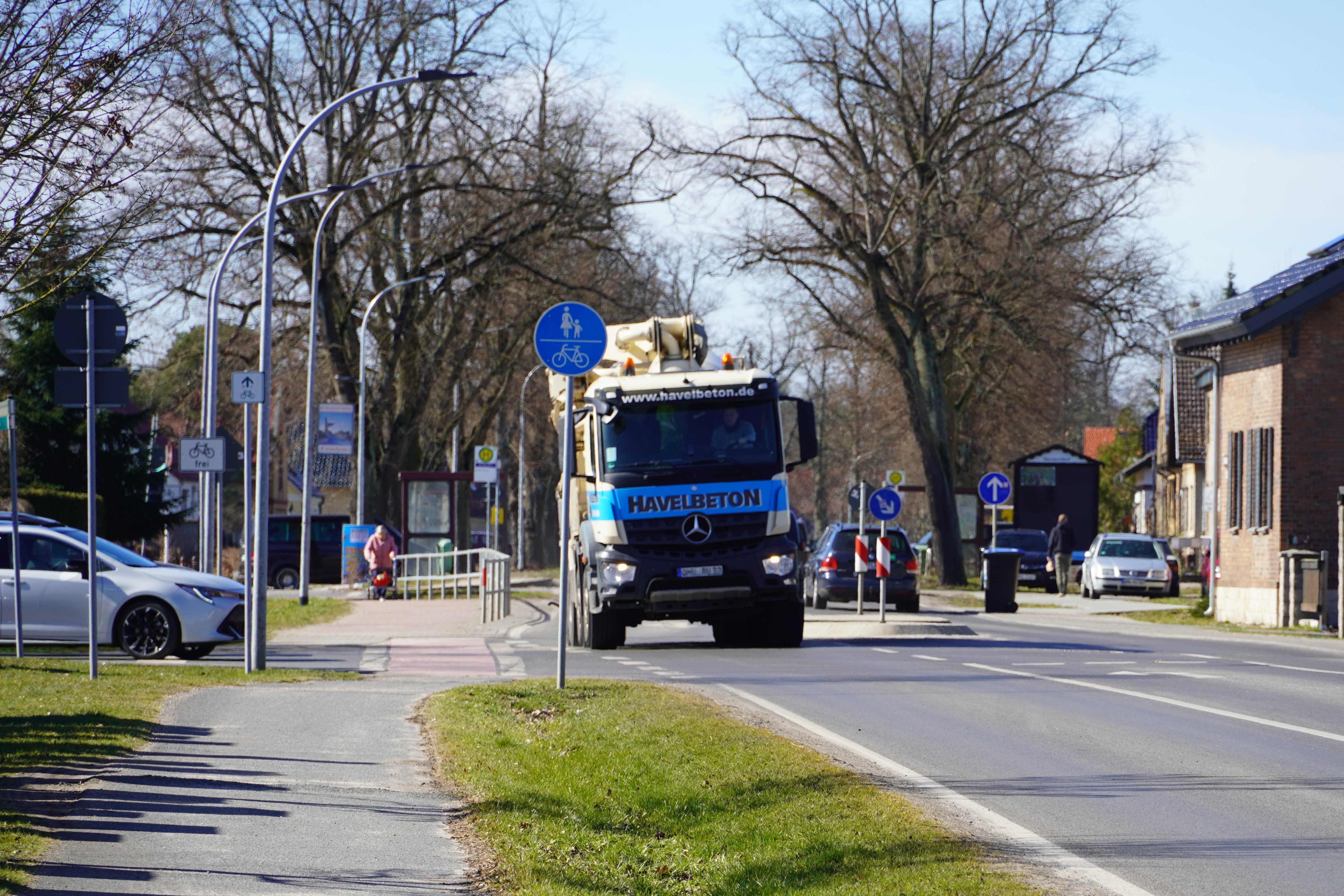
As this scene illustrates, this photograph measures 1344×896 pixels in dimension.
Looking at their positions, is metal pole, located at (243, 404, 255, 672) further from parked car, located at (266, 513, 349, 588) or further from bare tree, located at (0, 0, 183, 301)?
parked car, located at (266, 513, 349, 588)

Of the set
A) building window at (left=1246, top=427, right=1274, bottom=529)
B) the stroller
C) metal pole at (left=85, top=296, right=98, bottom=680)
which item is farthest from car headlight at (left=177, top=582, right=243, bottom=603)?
building window at (left=1246, top=427, right=1274, bottom=529)

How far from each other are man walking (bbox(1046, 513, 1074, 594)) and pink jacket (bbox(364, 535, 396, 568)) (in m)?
17.0

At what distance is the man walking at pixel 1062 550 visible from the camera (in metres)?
43.0

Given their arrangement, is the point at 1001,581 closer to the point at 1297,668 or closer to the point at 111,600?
the point at 1297,668

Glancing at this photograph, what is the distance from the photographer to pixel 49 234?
464 inches

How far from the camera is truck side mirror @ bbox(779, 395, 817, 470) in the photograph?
64.7ft

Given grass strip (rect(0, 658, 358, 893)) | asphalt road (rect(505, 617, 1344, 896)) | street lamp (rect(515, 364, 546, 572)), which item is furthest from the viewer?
street lamp (rect(515, 364, 546, 572))

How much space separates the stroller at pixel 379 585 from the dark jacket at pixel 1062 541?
17098 millimetres

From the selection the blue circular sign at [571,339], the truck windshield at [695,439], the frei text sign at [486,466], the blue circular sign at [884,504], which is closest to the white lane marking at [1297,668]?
the truck windshield at [695,439]

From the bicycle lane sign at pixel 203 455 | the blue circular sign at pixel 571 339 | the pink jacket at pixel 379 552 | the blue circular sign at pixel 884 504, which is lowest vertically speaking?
the pink jacket at pixel 379 552

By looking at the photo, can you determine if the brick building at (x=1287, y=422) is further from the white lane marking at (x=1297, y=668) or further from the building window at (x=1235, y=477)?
the white lane marking at (x=1297, y=668)

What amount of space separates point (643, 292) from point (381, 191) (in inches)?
335

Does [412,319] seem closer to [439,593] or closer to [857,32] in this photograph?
[439,593]

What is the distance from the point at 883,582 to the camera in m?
27.8
